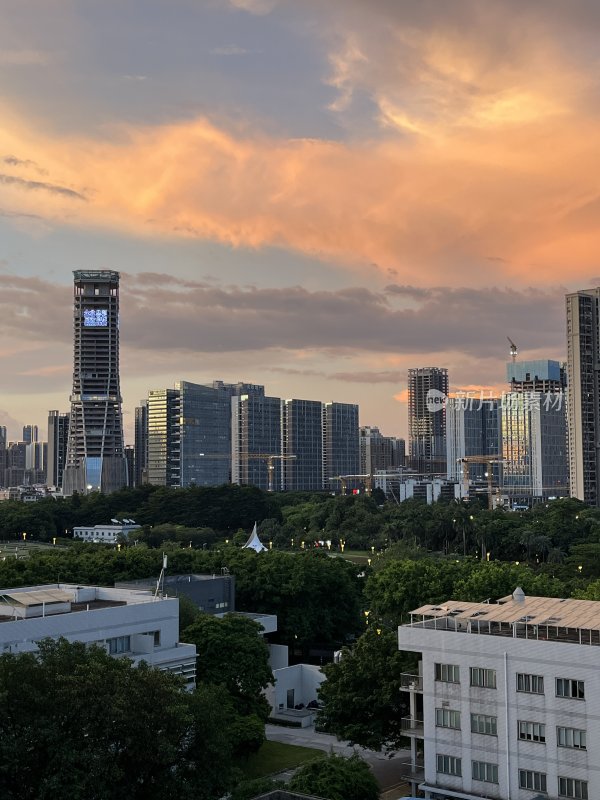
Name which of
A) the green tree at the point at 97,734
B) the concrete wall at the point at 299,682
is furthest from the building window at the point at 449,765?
the concrete wall at the point at 299,682

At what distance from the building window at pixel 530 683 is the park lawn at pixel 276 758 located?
11.6 m

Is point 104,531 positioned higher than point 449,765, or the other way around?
point 104,531

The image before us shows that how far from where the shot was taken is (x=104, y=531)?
136375 mm

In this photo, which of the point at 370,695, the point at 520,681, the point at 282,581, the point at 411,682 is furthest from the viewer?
the point at 282,581

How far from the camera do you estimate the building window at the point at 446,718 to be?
33500 millimetres

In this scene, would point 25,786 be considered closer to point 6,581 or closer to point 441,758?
point 441,758

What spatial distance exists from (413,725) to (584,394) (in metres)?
125

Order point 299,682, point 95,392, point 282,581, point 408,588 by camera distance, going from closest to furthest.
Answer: point 299,682 < point 408,588 < point 282,581 < point 95,392

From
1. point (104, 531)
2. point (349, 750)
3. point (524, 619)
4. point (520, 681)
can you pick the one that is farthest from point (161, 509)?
point (520, 681)

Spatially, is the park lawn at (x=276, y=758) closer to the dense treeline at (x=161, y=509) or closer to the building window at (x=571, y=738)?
the building window at (x=571, y=738)

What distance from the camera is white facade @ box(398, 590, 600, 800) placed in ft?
101

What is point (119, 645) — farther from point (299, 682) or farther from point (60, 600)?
point (299, 682)

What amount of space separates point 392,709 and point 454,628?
618 cm

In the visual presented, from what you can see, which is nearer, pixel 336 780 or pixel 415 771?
pixel 336 780
